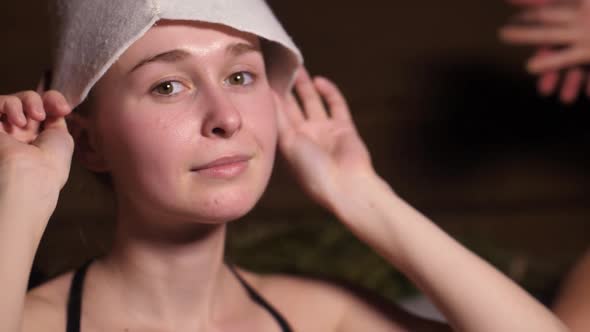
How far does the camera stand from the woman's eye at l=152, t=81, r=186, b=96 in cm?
106

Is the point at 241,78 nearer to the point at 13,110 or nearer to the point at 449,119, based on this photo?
the point at 13,110

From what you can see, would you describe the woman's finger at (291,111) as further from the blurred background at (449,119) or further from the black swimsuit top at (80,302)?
the blurred background at (449,119)

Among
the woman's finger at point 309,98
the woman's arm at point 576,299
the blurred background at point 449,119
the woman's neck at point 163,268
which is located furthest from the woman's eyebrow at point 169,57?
the blurred background at point 449,119

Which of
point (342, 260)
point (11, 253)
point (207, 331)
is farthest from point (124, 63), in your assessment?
point (342, 260)

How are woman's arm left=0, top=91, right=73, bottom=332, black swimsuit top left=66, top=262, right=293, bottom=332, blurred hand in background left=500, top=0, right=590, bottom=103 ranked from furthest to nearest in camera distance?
blurred hand in background left=500, top=0, right=590, bottom=103, black swimsuit top left=66, top=262, right=293, bottom=332, woman's arm left=0, top=91, right=73, bottom=332

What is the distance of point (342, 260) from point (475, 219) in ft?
1.61

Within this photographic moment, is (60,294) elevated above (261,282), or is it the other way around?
(60,294)

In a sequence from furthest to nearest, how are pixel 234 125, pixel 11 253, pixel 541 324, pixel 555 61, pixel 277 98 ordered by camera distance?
pixel 555 61 → pixel 277 98 → pixel 541 324 → pixel 234 125 → pixel 11 253

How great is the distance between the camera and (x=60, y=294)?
1.16 meters

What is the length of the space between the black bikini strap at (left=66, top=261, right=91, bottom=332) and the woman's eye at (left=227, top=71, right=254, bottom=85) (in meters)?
0.34

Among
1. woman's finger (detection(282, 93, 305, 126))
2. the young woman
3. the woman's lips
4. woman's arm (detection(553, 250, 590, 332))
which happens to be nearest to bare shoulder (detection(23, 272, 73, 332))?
the young woman

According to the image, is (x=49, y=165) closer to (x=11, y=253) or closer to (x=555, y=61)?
(x=11, y=253)

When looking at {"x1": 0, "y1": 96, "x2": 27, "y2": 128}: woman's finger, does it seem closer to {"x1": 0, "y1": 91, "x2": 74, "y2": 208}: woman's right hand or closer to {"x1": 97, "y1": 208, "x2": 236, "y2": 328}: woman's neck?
{"x1": 0, "y1": 91, "x2": 74, "y2": 208}: woman's right hand

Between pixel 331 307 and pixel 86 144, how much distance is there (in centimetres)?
43
